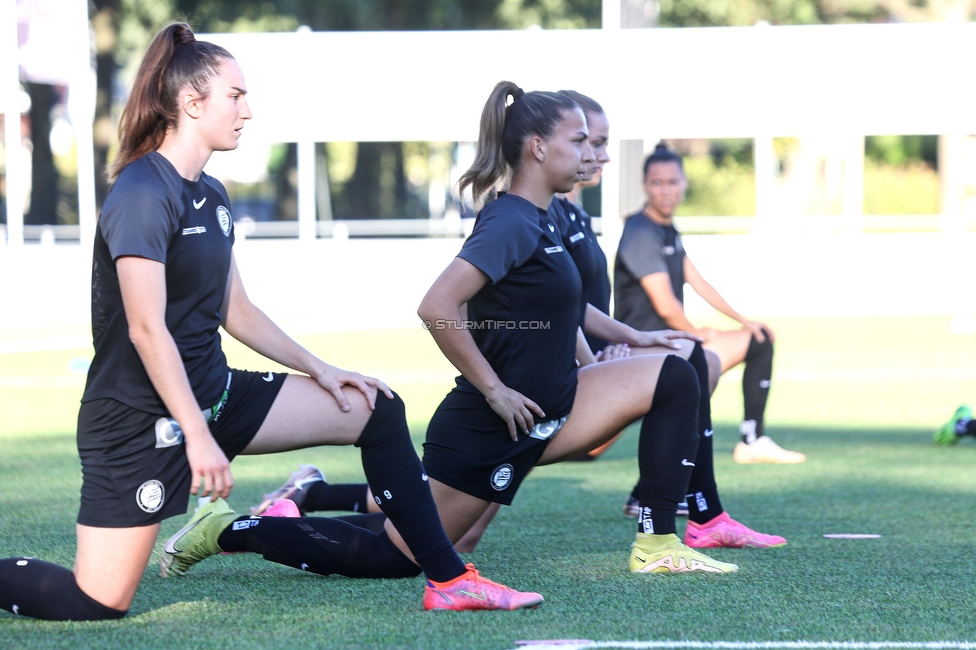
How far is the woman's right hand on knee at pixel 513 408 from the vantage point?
13.8 ft

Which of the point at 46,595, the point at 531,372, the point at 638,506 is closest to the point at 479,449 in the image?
the point at 531,372

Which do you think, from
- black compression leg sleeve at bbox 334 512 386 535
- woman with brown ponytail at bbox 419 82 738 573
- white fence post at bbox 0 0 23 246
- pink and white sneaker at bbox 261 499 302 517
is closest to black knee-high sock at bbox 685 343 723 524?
woman with brown ponytail at bbox 419 82 738 573

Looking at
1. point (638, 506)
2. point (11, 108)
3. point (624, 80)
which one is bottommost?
point (638, 506)

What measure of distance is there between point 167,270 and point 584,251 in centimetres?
172

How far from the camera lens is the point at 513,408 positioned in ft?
13.9

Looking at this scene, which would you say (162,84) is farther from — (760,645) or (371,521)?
(760,645)

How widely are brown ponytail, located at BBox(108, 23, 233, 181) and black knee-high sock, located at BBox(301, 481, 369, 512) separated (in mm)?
2099

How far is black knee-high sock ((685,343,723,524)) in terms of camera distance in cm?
503

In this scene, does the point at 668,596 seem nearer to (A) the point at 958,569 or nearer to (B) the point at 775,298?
(A) the point at 958,569

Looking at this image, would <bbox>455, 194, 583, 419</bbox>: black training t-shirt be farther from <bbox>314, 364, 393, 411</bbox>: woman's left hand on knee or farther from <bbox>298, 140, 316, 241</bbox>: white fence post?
<bbox>298, 140, 316, 241</bbox>: white fence post

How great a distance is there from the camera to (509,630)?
3727 millimetres

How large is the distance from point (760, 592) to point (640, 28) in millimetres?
16604

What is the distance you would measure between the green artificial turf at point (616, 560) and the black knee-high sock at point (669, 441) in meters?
0.30

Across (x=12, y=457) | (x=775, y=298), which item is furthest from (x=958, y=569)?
(x=775, y=298)
